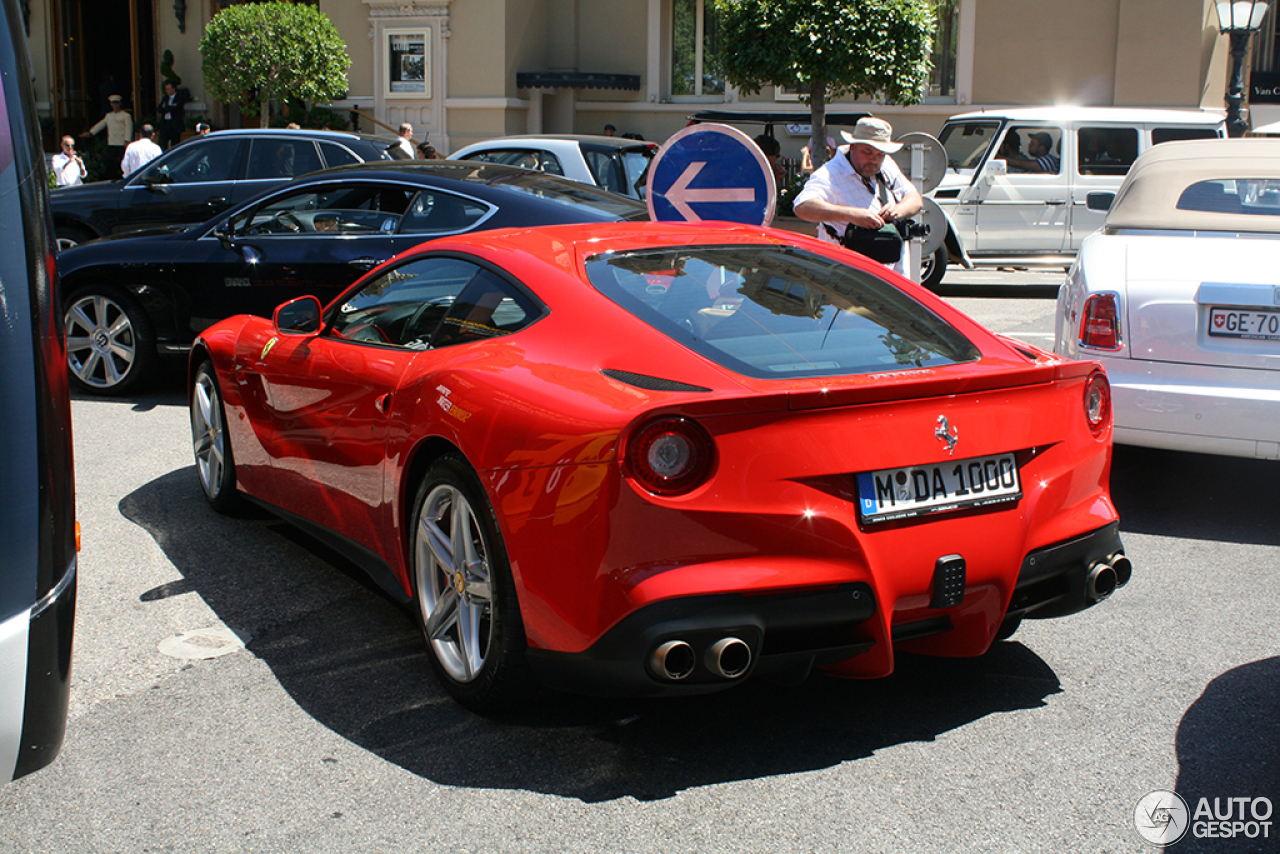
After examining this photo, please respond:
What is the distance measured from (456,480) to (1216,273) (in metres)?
3.59

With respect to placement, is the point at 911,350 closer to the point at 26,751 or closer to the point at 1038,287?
the point at 26,751

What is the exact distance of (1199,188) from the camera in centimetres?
629

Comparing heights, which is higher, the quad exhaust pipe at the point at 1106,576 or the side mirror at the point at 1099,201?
the side mirror at the point at 1099,201

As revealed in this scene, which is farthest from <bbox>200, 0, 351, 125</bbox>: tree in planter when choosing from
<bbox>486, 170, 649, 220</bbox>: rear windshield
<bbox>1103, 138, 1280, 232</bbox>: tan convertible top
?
<bbox>1103, 138, 1280, 232</bbox>: tan convertible top

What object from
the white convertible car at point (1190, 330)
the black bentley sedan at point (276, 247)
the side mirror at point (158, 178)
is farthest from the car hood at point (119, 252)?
the white convertible car at point (1190, 330)

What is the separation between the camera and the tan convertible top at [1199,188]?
5984mm

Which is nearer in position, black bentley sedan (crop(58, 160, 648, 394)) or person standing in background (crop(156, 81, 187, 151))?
black bentley sedan (crop(58, 160, 648, 394))

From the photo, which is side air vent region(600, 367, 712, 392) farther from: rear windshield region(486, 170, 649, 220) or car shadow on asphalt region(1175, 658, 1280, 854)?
rear windshield region(486, 170, 649, 220)

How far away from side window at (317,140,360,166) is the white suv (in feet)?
22.0

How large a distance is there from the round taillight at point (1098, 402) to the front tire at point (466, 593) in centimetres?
170

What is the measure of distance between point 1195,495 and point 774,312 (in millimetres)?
3377

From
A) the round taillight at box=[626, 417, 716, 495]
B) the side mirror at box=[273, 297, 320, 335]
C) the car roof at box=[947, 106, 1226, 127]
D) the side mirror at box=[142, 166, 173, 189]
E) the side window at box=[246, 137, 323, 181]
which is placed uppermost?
the car roof at box=[947, 106, 1226, 127]

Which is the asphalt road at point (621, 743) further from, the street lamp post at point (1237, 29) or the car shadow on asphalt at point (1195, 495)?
the street lamp post at point (1237, 29)

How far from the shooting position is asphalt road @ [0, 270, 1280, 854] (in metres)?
2.89
